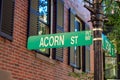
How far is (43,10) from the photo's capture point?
1045 centimetres

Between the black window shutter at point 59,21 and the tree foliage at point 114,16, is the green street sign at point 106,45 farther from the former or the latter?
the black window shutter at point 59,21

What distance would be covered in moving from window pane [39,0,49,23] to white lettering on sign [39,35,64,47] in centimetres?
394

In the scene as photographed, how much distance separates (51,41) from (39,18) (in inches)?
153

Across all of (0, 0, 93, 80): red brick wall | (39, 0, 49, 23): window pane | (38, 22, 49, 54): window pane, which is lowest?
(0, 0, 93, 80): red brick wall

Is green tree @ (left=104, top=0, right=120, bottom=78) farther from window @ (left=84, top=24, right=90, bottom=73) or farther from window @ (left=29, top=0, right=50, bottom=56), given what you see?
window @ (left=84, top=24, right=90, bottom=73)

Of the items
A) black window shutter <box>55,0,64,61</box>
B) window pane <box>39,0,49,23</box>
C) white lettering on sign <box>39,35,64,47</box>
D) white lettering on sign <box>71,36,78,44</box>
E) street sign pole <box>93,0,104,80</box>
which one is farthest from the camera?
black window shutter <box>55,0,64,61</box>

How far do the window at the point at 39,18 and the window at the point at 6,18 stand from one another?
1.02 meters

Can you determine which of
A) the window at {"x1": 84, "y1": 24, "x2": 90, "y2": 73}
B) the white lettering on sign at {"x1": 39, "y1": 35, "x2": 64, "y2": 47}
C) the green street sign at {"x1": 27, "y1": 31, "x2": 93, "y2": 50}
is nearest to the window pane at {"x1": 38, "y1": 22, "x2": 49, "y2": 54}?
the green street sign at {"x1": 27, "y1": 31, "x2": 93, "y2": 50}

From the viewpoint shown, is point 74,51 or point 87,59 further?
point 87,59

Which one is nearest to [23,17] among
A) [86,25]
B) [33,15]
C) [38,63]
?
[33,15]

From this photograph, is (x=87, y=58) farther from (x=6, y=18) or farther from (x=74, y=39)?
(x=74, y=39)

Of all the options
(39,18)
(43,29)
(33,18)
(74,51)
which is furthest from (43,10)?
(74,51)

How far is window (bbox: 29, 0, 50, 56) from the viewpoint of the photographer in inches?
366

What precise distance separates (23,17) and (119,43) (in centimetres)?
262
